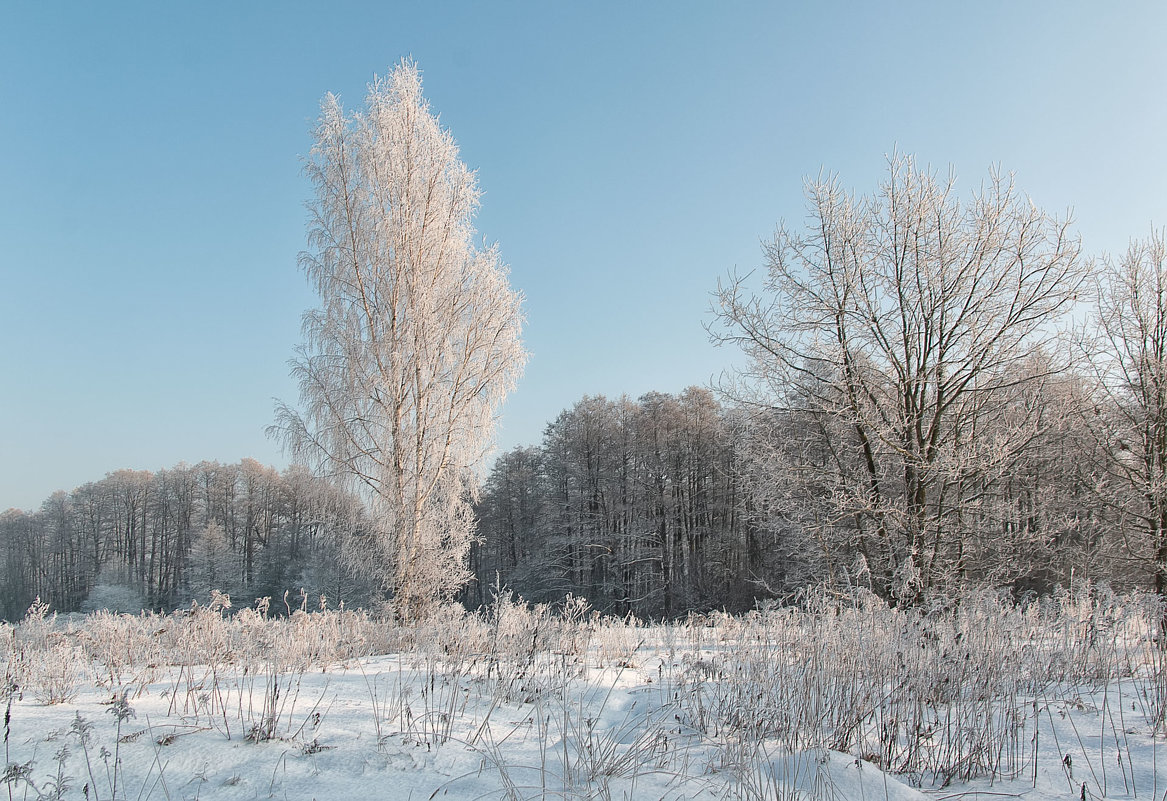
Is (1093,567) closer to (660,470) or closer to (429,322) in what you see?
(429,322)

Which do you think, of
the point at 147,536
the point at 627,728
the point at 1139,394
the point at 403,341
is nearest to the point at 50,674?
the point at 627,728

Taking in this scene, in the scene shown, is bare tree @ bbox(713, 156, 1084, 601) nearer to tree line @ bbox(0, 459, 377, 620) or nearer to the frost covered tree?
the frost covered tree

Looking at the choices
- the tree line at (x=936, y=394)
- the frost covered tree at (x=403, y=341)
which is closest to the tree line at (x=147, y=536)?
the frost covered tree at (x=403, y=341)

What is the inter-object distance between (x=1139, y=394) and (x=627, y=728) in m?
14.4

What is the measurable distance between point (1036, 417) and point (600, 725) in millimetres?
8220

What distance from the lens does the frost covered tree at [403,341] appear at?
40.1 feet

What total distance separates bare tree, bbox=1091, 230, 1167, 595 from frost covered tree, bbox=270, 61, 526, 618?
13.0 metres

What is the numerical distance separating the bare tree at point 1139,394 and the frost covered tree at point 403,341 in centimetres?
1299

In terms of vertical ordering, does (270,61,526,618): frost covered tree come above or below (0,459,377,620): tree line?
above

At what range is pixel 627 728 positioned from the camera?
10.1 ft

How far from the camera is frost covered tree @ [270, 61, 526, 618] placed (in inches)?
482

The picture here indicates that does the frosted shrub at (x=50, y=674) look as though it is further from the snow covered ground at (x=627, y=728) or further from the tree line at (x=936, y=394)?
the tree line at (x=936, y=394)

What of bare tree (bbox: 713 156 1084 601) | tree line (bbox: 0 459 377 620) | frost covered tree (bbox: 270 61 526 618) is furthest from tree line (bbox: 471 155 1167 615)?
tree line (bbox: 0 459 377 620)

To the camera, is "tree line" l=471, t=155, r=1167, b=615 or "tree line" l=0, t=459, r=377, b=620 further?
"tree line" l=0, t=459, r=377, b=620
